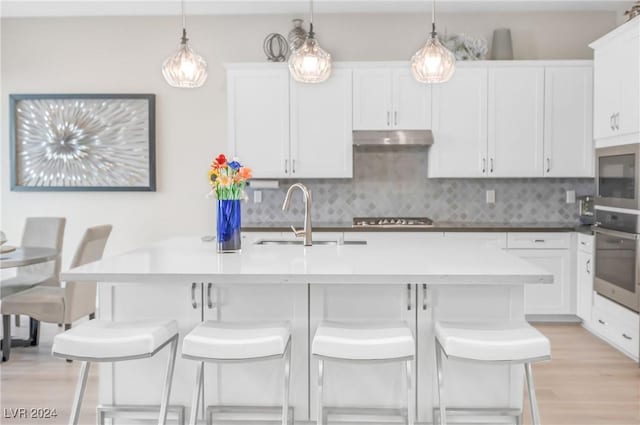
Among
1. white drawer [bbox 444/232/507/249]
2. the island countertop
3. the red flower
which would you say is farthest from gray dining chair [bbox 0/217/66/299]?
white drawer [bbox 444/232/507/249]

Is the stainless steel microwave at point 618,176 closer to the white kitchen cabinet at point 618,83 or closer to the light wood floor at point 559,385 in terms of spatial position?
the white kitchen cabinet at point 618,83

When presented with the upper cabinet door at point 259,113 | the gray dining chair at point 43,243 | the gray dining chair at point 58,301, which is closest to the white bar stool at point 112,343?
the gray dining chair at point 58,301

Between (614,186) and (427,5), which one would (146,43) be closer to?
(427,5)

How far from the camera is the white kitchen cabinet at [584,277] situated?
14.6 feet

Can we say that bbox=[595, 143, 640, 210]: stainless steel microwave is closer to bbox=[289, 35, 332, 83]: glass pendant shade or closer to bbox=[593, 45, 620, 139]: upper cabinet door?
bbox=[593, 45, 620, 139]: upper cabinet door

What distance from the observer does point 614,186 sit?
4.04 m

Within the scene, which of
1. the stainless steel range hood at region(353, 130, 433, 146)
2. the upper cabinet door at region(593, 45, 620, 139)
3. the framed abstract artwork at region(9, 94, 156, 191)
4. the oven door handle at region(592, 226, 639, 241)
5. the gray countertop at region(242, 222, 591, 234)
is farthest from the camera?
the framed abstract artwork at region(9, 94, 156, 191)

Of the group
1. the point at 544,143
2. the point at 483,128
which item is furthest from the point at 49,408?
the point at 544,143

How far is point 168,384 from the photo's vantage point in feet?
7.61

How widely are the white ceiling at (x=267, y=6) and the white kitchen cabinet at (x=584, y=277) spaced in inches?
83.0

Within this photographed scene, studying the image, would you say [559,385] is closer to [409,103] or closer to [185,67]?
[409,103]

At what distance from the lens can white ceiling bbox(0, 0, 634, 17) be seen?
4.92 m

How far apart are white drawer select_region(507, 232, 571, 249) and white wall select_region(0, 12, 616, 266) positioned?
5.59 feet

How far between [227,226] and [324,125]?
2246mm
